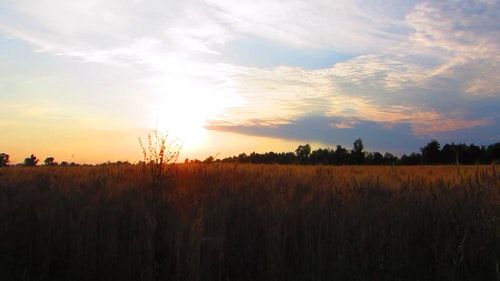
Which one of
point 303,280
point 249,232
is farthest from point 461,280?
point 249,232

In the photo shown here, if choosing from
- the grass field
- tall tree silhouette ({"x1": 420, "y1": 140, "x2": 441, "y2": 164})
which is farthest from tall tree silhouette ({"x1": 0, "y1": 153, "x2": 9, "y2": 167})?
tall tree silhouette ({"x1": 420, "y1": 140, "x2": 441, "y2": 164})

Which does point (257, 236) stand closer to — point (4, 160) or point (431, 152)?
point (4, 160)

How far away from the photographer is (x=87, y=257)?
3.84m

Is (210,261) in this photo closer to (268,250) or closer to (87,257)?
(268,250)

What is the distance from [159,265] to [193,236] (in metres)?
0.46

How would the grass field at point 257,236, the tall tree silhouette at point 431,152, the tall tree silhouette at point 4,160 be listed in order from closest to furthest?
the grass field at point 257,236, the tall tree silhouette at point 4,160, the tall tree silhouette at point 431,152

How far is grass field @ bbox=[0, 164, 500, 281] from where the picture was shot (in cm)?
338

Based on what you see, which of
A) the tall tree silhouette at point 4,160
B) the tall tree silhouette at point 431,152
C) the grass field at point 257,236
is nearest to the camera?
the grass field at point 257,236

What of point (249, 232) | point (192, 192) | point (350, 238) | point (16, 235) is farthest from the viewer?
point (192, 192)

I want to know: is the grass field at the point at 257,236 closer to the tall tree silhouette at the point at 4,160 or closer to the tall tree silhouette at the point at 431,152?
the tall tree silhouette at the point at 4,160

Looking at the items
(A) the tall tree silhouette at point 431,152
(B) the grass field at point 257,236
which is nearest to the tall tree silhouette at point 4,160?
(B) the grass field at point 257,236

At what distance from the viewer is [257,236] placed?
3.90 m

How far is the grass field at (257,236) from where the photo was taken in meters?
3.38

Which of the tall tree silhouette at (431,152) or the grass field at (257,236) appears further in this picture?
the tall tree silhouette at (431,152)
